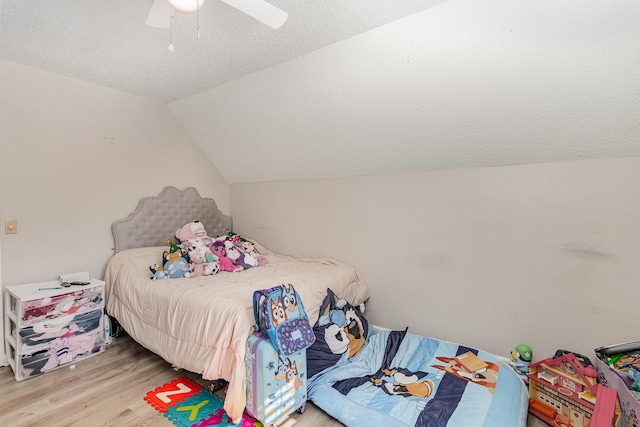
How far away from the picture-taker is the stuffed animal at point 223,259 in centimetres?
292

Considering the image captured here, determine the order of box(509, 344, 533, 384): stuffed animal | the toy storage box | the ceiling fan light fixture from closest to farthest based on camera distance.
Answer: the ceiling fan light fixture
the toy storage box
box(509, 344, 533, 384): stuffed animal

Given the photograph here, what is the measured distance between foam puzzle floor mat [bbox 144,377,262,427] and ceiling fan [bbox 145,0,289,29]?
212 cm

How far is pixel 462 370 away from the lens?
7.05 feet

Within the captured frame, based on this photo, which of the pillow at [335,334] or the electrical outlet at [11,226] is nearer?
the pillow at [335,334]

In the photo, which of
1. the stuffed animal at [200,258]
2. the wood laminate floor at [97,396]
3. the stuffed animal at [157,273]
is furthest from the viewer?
the stuffed animal at [200,258]

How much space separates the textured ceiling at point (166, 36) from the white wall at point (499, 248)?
130 centimetres

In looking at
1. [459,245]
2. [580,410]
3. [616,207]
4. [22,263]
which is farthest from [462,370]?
[22,263]

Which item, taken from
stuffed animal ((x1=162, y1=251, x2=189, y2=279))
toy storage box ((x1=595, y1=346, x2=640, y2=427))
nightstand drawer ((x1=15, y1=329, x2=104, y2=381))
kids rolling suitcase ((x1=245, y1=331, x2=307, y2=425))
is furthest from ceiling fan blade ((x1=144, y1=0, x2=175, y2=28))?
toy storage box ((x1=595, y1=346, x2=640, y2=427))

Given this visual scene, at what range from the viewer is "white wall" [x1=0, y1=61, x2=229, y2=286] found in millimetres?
2459

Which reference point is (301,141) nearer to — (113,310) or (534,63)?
(534,63)

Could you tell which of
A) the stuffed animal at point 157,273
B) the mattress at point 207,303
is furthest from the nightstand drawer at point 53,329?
the stuffed animal at point 157,273

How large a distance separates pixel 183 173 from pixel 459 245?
2.94m

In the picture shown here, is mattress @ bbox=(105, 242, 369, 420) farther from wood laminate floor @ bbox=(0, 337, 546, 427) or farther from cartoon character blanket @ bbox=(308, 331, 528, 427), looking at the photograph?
cartoon character blanket @ bbox=(308, 331, 528, 427)

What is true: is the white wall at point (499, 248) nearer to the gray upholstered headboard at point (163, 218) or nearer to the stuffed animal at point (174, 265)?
the stuffed animal at point (174, 265)
